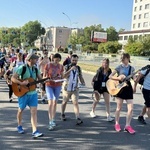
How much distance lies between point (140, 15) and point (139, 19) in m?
1.28

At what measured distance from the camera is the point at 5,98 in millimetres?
10656

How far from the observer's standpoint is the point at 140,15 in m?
98.8

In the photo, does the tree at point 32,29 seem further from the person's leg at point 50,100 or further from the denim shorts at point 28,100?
the denim shorts at point 28,100

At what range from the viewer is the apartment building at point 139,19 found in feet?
311

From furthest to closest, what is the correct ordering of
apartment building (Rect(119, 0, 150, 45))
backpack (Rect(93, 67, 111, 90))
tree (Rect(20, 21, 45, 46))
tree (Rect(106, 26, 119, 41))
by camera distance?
tree (Rect(20, 21, 45, 46)), tree (Rect(106, 26, 119, 41)), apartment building (Rect(119, 0, 150, 45)), backpack (Rect(93, 67, 111, 90))

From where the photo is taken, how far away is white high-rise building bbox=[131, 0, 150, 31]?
95438 mm

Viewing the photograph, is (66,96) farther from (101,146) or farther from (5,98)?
(5,98)

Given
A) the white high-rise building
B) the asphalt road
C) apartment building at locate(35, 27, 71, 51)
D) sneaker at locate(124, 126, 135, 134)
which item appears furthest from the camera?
apartment building at locate(35, 27, 71, 51)

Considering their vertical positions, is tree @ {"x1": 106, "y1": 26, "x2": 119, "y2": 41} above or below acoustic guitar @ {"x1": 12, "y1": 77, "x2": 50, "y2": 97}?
above

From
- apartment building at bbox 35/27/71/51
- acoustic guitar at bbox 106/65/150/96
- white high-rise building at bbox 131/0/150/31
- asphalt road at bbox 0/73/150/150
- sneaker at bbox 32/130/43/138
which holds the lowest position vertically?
asphalt road at bbox 0/73/150/150

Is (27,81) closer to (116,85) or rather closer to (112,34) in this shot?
(116,85)

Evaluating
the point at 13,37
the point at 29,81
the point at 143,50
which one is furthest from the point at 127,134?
the point at 13,37

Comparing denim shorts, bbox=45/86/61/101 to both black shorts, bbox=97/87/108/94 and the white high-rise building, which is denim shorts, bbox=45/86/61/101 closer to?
black shorts, bbox=97/87/108/94

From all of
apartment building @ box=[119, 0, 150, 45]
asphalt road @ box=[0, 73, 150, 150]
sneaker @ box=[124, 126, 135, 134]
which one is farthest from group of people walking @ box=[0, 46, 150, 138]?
apartment building @ box=[119, 0, 150, 45]
